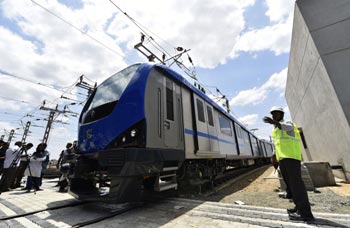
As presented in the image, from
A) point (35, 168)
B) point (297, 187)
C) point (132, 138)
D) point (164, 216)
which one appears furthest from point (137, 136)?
point (35, 168)

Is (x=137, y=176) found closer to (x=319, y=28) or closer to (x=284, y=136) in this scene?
(x=284, y=136)

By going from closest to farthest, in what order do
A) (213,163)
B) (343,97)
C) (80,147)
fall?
(80,147) → (343,97) → (213,163)

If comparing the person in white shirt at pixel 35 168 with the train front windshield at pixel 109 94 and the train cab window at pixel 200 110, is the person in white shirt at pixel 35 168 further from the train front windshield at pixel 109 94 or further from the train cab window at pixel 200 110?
the train cab window at pixel 200 110

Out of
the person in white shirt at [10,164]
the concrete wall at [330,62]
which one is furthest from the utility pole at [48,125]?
the concrete wall at [330,62]

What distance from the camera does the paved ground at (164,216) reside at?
2.59 m

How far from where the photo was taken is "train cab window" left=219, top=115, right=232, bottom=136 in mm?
6988

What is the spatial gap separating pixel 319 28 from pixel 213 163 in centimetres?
515

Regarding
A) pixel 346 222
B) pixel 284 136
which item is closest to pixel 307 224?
pixel 346 222

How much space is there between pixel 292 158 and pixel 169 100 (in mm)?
2531

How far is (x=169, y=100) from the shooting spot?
410 centimetres

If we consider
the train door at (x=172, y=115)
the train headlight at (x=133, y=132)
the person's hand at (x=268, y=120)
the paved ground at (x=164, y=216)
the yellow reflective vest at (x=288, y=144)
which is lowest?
the paved ground at (x=164, y=216)

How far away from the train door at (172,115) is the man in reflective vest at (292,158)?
1815 millimetres

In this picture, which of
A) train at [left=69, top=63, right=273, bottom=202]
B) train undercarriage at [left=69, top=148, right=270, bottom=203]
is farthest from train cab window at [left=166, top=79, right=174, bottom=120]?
train undercarriage at [left=69, top=148, right=270, bottom=203]

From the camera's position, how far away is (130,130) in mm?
3168
